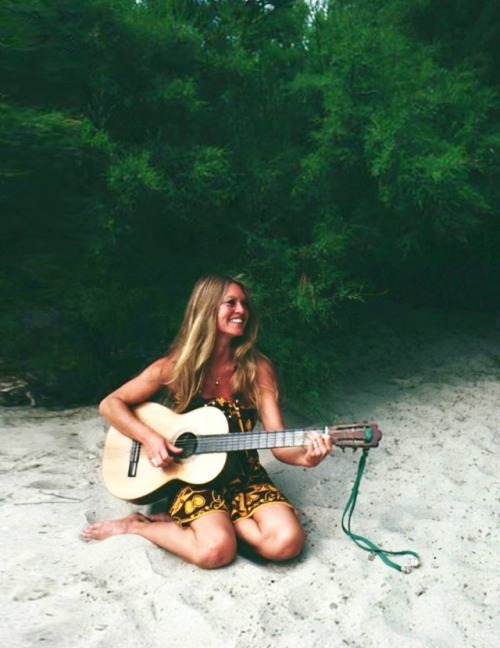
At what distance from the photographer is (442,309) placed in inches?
221

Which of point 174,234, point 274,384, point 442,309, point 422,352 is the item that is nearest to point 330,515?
point 274,384

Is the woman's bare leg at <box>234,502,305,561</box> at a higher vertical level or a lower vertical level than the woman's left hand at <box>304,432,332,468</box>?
lower

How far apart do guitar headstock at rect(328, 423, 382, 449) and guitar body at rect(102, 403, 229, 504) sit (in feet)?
1.51

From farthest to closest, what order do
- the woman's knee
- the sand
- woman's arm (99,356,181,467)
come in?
1. woman's arm (99,356,181,467)
2. the woman's knee
3. the sand

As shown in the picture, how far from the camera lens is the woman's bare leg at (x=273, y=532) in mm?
2490

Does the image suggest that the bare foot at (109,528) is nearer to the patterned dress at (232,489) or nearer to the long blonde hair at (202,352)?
the patterned dress at (232,489)

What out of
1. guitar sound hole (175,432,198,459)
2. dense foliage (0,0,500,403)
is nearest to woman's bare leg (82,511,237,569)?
guitar sound hole (175,432,198,459)

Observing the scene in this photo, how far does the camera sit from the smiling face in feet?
9.45

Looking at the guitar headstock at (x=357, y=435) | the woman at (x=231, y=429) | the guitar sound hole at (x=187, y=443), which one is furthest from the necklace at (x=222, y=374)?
the guitar headstock at (x=357, y=435)

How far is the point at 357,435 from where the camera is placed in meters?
2.33

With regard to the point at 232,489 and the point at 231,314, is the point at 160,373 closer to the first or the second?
the point at 231,314

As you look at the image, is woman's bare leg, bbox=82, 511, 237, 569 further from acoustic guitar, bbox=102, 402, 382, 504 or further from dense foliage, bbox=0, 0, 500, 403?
→ dense foliage, bbox=0, 0, 500, 403

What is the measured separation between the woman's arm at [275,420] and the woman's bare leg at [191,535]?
338 millimetres

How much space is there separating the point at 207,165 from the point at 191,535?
5.82 feet
